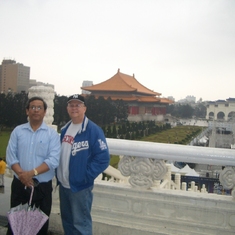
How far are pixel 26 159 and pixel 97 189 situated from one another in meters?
0.65

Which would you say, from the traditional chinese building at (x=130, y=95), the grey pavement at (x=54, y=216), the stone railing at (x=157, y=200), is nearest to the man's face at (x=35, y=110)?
the stone railing at (x=157, y=200)

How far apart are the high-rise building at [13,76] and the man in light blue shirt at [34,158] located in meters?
33.2

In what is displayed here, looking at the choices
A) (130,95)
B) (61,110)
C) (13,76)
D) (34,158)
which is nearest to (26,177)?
(34,158)

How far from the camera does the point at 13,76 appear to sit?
33219 millimetres

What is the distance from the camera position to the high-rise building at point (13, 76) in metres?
33.1

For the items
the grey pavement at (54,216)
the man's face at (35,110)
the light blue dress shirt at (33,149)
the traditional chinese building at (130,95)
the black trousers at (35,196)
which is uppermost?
the traditional chinese building at (130,95)

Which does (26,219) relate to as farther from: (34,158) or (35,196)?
(34,158)

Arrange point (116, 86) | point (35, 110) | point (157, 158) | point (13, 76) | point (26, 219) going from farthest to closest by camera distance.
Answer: point (13, 76) < point (116, 86) < point (157, 158) < point (35, 110) < point (26, 219)

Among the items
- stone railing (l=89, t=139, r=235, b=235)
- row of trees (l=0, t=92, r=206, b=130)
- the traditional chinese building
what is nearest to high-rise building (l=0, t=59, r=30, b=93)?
the traditional chinese building

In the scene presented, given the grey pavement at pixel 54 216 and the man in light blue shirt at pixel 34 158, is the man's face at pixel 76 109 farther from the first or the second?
the grey pavement at pixel 54 216

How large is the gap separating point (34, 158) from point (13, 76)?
34.1 m

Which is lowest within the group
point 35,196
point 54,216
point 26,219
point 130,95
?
point 54,216

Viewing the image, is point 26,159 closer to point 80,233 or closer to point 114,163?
point 80,233

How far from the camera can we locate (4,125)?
1294 cm
